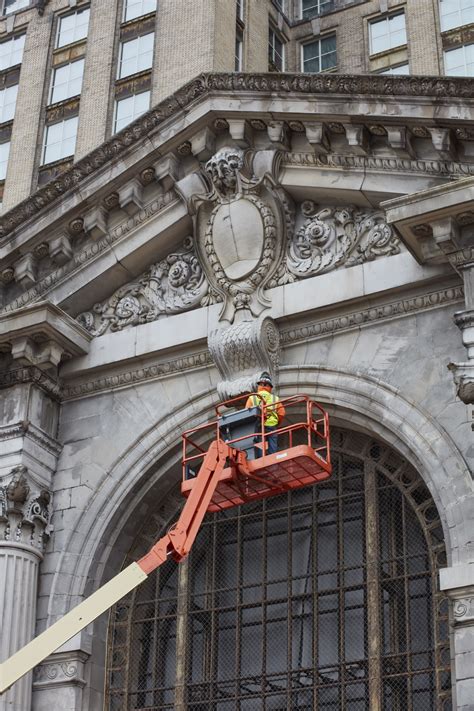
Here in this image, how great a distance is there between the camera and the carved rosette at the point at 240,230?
2038 centimetres

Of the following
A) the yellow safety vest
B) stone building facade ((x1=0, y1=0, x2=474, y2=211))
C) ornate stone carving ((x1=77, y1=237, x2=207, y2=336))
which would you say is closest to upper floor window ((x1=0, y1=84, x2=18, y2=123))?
stone building facade ((x1=0, y1=0, x2=474, y2=211))

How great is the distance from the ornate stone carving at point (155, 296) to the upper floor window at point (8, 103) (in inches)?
672

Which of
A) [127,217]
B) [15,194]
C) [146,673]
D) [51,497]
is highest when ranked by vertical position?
[15,194]

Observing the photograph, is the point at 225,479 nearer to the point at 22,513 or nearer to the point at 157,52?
the point at 22,513

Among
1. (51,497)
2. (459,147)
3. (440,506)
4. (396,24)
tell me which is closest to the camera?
(440,506)

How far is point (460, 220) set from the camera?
18.0 m

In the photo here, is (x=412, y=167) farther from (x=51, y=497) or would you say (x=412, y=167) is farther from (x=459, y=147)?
(x=51, y=497)

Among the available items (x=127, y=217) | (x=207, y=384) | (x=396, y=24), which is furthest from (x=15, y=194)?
(x=207, y=384)

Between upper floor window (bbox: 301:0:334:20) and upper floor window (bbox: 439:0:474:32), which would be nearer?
upper floor window (bbox: 439:0:474:32)

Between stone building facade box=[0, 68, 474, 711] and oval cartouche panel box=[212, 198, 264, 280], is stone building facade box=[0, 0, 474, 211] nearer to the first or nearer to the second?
stone building facade box=[0, 68, 474, 711]

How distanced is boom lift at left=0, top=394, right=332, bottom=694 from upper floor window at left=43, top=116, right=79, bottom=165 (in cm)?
1790

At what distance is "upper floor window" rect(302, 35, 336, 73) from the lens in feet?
116

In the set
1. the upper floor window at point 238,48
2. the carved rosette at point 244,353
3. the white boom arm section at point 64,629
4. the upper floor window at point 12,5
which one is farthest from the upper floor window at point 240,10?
the white boom arm section at point 64,629

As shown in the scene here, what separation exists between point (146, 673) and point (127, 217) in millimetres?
7187
